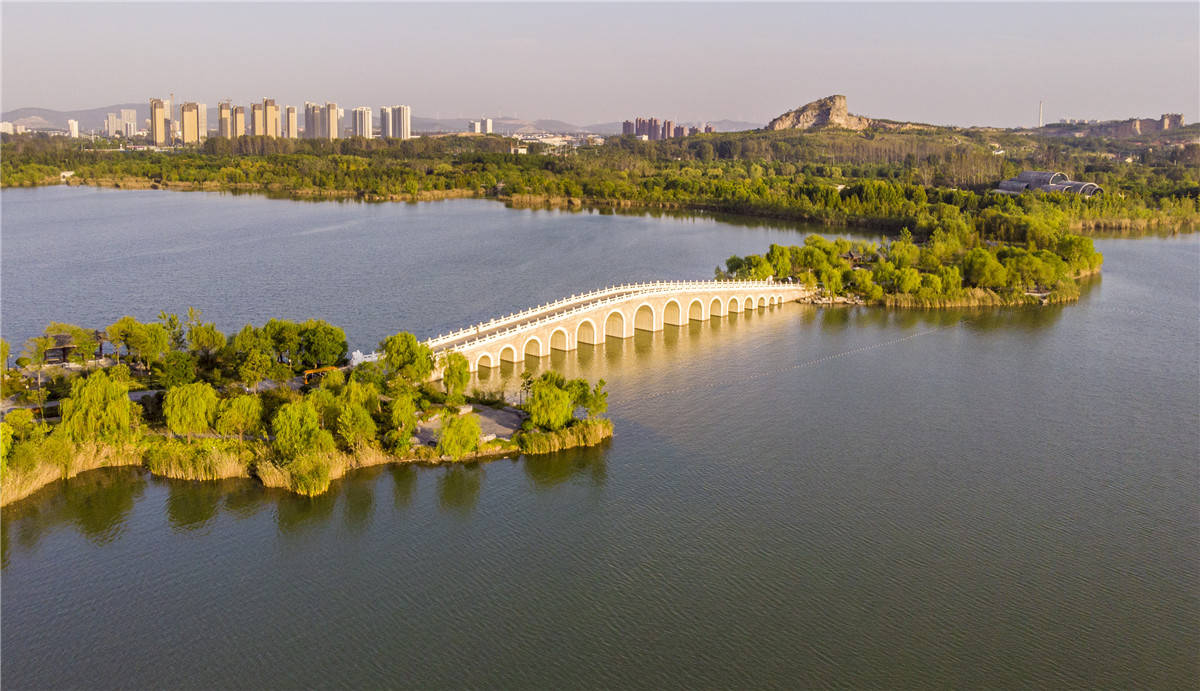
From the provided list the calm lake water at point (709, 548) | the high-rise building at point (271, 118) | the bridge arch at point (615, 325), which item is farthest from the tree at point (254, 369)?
the high-rise building at point (271, 118)

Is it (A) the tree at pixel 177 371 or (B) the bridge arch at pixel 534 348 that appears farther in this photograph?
(B) the bridge arch at pixel 534 348

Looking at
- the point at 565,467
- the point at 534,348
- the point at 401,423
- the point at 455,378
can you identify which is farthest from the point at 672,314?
the point at 401,423

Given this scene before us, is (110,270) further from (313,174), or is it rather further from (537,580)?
(313,174)

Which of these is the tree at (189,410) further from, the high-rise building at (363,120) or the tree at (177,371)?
the high-rise building at (363,120)

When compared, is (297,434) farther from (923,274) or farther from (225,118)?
(225,118)

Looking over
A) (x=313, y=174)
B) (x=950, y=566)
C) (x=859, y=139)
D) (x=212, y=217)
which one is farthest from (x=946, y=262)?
(x=859, y=139)
